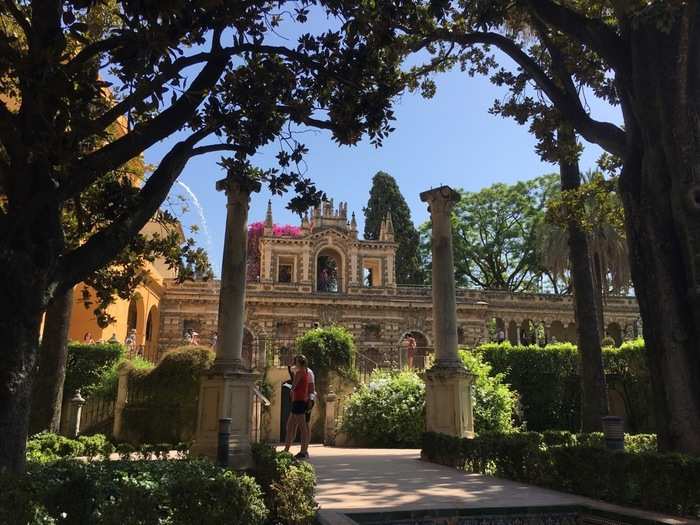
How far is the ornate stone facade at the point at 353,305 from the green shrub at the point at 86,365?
13207 mm

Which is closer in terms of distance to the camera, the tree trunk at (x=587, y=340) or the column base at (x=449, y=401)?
the column base at (x=449, y=401)

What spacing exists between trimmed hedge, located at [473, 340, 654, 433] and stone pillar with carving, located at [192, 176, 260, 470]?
53.3 ft

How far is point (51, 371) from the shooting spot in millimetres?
11414

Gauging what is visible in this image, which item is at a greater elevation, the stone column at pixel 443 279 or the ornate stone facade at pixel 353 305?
the ornate stone facade at pixel 353 305

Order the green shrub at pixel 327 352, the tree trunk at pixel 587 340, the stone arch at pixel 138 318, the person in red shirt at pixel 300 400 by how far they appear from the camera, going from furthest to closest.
Result: the stone arch at pixel 138 318
the green shrub at pixel 327 352
the tree trunk at pixel 587 340
the person in red shirt at pixel 300 400

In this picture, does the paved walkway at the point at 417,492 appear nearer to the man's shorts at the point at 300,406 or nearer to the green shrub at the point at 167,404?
the man's shorts at the point at 300,406

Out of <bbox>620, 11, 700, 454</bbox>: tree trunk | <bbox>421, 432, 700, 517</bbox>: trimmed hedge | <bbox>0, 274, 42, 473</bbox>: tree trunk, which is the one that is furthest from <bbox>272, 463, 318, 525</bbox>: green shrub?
<bbox>620, 11, 700, 454</bbox>: tree trunk

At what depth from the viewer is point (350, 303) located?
38.0 metres

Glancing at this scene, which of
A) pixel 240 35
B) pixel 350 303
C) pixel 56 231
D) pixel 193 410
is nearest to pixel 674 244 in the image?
pixel 240 35

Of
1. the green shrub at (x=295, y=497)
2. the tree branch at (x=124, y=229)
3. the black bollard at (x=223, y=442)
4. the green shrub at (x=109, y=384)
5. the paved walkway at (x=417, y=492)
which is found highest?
the tree branch at (x=124, y=229)

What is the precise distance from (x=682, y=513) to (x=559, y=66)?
758cm

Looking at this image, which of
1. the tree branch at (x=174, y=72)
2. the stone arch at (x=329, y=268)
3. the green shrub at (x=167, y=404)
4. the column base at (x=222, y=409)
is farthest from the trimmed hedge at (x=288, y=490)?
the stone arch at (x=329, y=268)

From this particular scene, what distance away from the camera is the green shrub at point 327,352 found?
2042 centimetres

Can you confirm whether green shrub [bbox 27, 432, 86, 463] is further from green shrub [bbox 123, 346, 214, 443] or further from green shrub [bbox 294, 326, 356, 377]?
green shrub [bbox 294, 326, 356, 377]
